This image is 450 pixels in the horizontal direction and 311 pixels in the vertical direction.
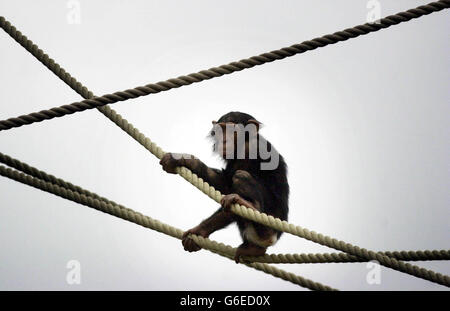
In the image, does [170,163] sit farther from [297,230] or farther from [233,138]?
[297,230]

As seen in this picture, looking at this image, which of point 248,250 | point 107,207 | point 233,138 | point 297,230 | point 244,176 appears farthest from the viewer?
point 233,138

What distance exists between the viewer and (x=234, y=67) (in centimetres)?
304

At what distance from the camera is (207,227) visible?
4273mm

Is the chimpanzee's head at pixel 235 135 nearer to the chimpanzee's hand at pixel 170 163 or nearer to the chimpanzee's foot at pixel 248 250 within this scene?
the chimpanzee's hand at pixel 170 163

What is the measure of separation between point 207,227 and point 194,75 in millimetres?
1602

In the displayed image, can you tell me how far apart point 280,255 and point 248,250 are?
54cm

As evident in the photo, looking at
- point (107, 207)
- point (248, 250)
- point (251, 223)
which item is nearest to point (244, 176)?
point (251, 223)

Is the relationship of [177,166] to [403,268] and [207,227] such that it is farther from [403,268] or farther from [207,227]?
[403,268]

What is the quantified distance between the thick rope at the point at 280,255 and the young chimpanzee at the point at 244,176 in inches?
12.2

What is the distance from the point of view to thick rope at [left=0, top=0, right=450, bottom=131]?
280 cm

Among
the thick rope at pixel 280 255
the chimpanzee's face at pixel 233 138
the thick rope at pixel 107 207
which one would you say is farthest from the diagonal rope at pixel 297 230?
the chimpanzee's face at pixel 233 138

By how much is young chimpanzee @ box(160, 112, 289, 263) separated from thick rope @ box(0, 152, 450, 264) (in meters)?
0.31

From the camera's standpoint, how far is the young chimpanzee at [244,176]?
4.07 m
